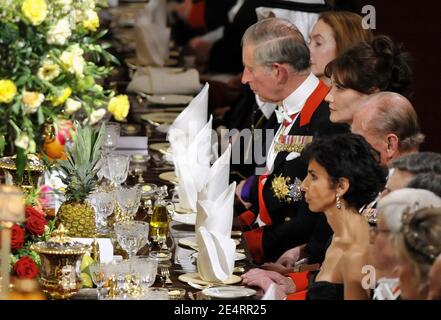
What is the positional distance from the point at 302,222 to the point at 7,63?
1817 millimetres

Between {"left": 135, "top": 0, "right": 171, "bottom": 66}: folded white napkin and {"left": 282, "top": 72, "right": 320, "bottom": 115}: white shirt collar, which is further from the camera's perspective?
{"left": 135, "top": 0, "right": 171, "bottom": 66}: folded white napkin

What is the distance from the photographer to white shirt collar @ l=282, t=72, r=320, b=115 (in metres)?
5.20

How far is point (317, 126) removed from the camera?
507 cm

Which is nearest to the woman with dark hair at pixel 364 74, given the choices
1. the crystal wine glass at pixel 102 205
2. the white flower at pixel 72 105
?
the crystal wine glass at pixel 102 205

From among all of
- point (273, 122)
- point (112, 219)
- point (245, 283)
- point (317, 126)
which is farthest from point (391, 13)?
point (245, 283)

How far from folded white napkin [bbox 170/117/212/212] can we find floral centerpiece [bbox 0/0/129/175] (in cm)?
147

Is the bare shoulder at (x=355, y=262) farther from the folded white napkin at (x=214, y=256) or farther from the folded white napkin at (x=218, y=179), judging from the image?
the folded white napkin at (x=218, y=179)

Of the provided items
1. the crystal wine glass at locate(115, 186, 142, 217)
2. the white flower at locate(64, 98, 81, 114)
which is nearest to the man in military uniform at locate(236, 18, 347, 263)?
the crystal wine glass at locate(115, 186, 142, 217)

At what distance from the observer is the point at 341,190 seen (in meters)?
3.79

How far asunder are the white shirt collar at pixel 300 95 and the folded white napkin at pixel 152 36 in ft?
11.4

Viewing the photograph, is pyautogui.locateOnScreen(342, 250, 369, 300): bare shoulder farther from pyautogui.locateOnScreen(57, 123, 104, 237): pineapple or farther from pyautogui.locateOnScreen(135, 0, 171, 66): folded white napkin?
pyautogui.locateOnScreen(135, 0, 171, 66): folded white napkin

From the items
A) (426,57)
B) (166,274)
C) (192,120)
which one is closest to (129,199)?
(166,274)

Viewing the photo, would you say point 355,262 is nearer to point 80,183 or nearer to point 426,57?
point 80,183

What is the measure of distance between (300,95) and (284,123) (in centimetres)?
15
